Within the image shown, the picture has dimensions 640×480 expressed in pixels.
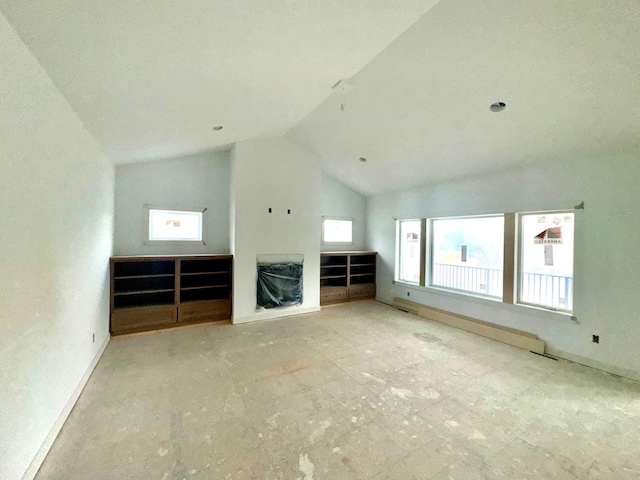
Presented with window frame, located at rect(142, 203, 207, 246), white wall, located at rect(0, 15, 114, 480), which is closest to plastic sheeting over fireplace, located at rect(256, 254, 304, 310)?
window frame, located at rect(142, 203, 207, 246)

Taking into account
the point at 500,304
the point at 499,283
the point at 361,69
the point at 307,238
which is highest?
the point at 361,69

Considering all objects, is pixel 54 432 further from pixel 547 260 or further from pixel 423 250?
pixel 547 260

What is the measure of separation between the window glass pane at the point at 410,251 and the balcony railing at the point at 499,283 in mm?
492

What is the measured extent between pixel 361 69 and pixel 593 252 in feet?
11.7

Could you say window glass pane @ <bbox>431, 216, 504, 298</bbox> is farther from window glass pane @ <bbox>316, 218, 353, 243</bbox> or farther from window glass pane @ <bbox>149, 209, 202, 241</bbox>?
window glass pane @ <bbox>149, 209, 202, 241</bbox>

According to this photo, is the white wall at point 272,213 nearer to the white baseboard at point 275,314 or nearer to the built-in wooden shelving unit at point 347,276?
the white baseboard at point 275,314

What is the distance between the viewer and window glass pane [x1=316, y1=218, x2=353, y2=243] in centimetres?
647

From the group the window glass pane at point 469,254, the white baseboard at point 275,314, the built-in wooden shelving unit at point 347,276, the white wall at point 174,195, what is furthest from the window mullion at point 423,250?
the white wall at point 174,195

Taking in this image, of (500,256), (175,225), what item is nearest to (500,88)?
(500,256)

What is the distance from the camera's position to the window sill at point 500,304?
11.4ft

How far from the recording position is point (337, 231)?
661cm

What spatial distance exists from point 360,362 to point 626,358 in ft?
9.83

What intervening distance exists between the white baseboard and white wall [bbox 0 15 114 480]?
2.27 metres

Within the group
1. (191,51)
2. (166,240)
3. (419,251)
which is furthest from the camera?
(419,251)
